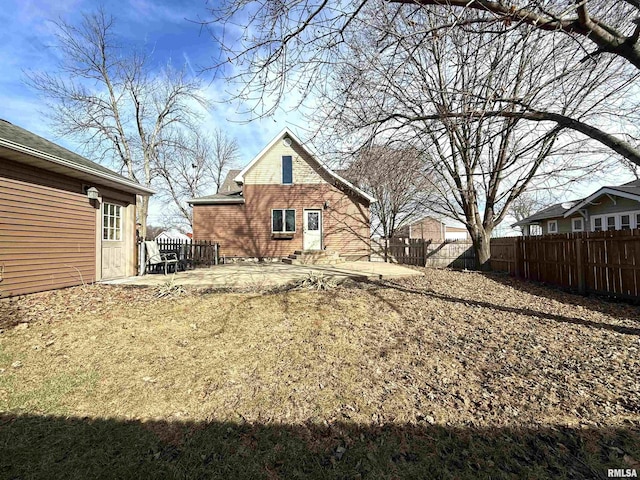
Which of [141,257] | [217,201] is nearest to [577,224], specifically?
[217,201]

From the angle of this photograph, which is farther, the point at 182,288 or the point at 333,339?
the point at 182,288

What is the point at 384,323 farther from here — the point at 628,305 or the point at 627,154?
the point at 628,305

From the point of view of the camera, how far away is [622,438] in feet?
7.54

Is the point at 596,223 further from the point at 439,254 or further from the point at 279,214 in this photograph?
the point at 279,214

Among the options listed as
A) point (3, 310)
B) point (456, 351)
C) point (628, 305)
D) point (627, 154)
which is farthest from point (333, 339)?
point (628, 305)

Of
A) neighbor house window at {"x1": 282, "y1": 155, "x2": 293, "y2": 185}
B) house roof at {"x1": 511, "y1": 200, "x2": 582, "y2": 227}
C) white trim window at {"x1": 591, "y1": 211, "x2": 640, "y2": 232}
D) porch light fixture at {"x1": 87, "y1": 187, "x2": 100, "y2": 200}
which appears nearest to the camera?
porch light fixture at {"x1": 87, "y1": 187, "x2": 100, "y2": 200}

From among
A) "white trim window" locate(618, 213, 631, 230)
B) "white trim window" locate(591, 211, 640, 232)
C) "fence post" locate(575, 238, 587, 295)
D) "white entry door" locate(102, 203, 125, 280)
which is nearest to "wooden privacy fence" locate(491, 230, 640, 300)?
"fence post" locate(575, 238, 587, 295)

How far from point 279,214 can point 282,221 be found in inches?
16.0

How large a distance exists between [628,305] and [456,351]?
17.4ft

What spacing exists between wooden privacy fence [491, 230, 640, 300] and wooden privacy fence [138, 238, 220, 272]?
12.5 meters

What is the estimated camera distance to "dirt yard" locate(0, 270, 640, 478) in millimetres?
2215

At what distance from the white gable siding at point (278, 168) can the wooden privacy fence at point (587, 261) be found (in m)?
9.45

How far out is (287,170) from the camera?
15.1 metres

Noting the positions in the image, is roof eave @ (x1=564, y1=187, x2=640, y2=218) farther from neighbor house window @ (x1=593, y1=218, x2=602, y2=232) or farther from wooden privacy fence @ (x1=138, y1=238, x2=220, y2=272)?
wooden privacy fence @ (x1=138, y1=238, x2=220, y2=272)
